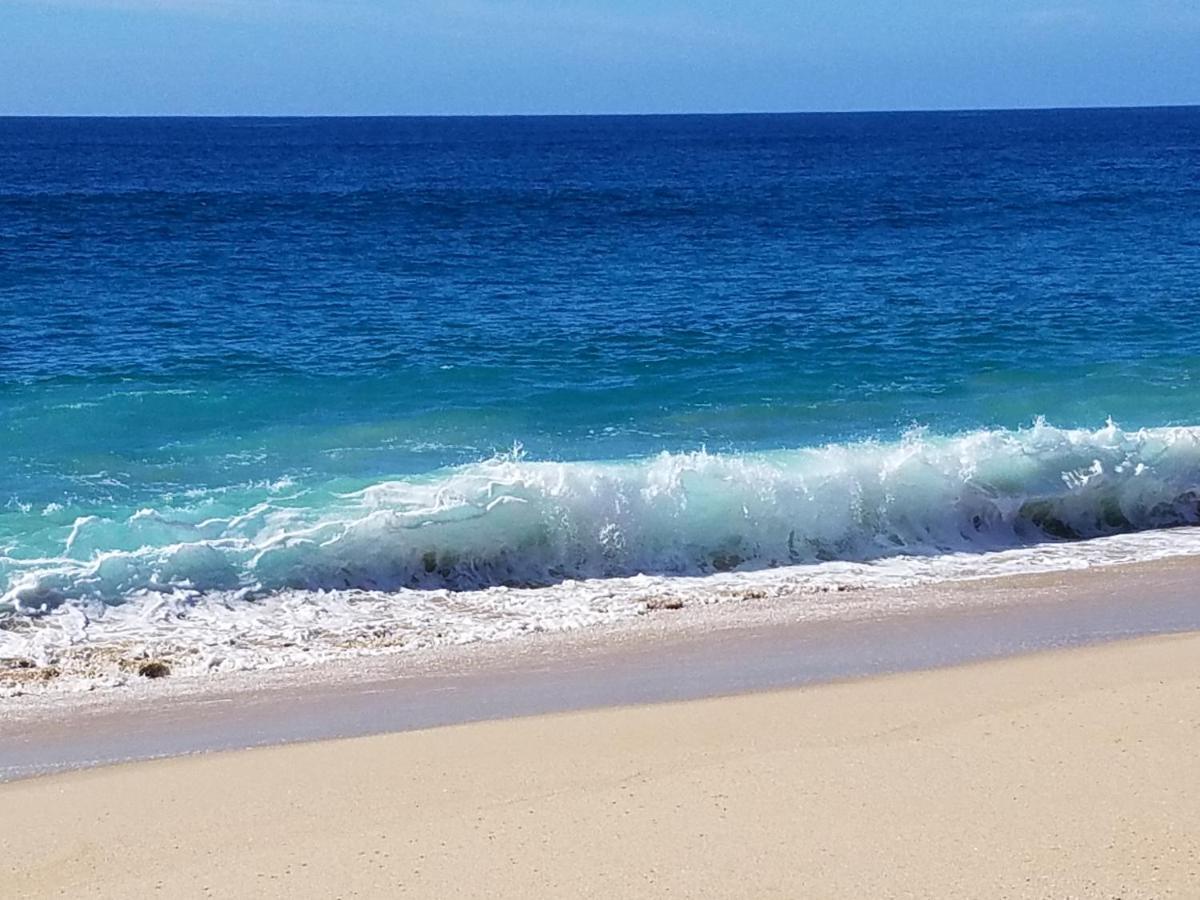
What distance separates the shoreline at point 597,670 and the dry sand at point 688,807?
1.28 feet

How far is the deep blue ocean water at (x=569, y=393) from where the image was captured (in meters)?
11.4

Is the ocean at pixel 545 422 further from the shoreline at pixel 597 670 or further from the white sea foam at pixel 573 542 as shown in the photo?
the shoreline at pixel 597 670

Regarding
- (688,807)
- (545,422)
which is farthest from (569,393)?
(688,807)

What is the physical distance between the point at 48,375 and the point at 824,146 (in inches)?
3170

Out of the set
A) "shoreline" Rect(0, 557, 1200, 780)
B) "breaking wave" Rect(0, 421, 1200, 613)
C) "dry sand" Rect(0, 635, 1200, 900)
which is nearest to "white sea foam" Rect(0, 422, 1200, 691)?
"breaking wave" Rect(0, 421, 1200, 613)

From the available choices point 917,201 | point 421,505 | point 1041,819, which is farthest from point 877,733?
point 917,201

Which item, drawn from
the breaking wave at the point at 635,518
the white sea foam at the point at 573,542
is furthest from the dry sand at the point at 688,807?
the breaking wave at the point at 635,518

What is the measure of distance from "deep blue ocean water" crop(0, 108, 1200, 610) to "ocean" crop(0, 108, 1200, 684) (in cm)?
5

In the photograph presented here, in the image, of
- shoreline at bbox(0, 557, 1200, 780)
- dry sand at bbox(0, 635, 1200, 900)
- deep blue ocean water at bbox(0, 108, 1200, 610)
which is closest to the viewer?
dry sand at bbox(0, 635, 1200, 900)

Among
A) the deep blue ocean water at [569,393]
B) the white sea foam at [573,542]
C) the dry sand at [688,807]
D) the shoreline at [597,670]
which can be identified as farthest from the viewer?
the deep blue ocean water at [569,393]

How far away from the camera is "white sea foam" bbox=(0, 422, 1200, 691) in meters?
9.69

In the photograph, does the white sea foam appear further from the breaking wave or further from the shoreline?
the shoreline

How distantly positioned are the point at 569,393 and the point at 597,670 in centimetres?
815

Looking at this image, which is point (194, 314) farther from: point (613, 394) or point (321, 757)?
point (321, 757)
